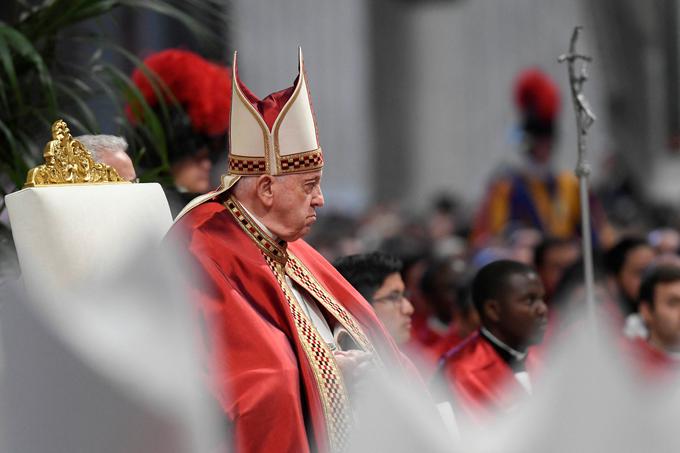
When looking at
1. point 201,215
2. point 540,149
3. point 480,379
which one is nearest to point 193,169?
point 480,379

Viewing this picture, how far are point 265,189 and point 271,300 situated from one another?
0.99 feet

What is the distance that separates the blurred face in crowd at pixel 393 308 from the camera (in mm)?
5078

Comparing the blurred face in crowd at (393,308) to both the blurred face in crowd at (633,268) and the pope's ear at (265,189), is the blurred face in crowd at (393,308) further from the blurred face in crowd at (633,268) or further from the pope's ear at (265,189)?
the blurred face in crowd at (633,268)

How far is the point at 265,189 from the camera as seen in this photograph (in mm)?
4113

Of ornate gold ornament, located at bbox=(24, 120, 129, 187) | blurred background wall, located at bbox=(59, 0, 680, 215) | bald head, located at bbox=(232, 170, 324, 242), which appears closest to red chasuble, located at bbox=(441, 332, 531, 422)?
bald head, located at bbox=(232, 170, 324, 242)

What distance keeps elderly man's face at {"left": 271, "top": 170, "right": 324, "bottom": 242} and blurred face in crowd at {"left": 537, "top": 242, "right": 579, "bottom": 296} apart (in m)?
4.54

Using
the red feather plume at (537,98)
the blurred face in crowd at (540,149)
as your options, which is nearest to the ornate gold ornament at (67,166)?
the blurred face in crowd at (540,149)

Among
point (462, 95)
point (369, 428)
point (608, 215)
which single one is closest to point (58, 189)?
point (369, 428)

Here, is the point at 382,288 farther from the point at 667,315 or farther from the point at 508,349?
the point at 667,315

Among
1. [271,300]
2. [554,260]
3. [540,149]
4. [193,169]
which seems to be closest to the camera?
[271,300]

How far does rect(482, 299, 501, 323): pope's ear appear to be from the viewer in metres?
5.52

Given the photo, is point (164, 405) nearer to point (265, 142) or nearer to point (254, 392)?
point (254, 392)

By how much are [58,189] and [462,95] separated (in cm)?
2090

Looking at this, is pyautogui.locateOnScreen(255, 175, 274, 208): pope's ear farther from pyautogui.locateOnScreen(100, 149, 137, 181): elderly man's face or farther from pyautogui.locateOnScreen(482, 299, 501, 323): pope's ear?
pyautogui.locateOnScreen(482, 299, 501, 323): pope's ear
